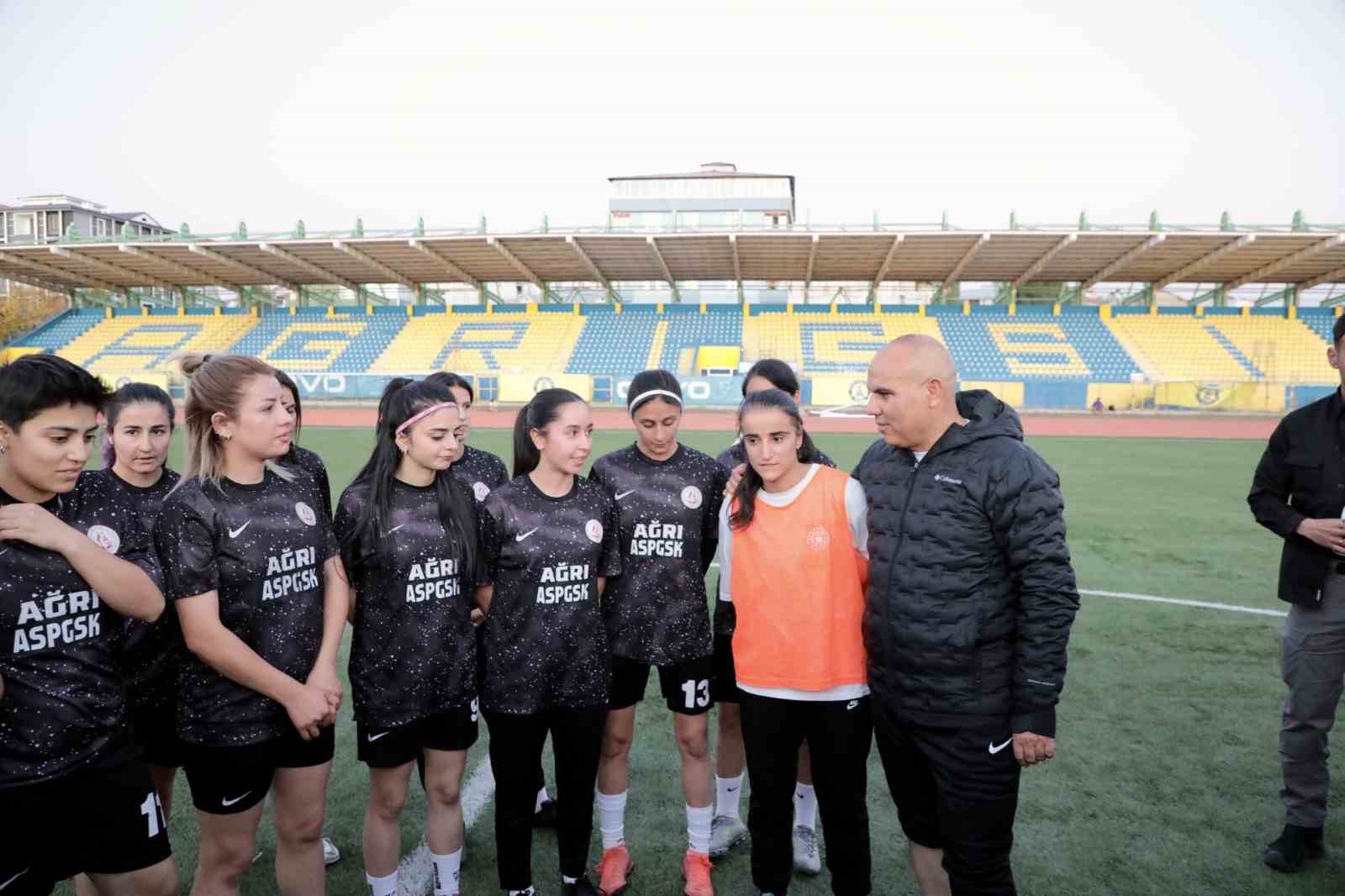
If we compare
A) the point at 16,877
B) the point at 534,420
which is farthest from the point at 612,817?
the point at 16,877

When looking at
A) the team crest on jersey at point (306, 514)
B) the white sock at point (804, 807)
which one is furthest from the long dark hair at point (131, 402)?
the white sock at point (804, 807)

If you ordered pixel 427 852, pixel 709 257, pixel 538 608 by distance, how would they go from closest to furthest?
1. pixel 538 608
2. pixel 427 852
3. pixel 709 257

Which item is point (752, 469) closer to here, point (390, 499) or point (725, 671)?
point (725, 671)

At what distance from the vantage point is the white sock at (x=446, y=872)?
2746mm

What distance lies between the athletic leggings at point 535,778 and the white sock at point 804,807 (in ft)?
3.27

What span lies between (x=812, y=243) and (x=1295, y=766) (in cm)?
3158

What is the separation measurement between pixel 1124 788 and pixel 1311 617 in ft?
3.99

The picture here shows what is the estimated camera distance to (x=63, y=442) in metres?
2.01

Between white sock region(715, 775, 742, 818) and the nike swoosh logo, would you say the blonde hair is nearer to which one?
the nike swoosh logo

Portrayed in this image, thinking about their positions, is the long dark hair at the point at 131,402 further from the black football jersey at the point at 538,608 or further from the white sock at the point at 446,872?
the white sock at the point at 446,872

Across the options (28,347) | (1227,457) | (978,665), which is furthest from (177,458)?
(28,347)

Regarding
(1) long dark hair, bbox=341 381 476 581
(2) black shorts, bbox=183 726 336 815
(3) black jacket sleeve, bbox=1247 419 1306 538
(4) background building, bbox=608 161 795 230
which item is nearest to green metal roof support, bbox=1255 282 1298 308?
(4) background building, bbox=608 161 795 230

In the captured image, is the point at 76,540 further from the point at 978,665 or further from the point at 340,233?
the point at 340,233

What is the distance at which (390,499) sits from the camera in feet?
9.02
